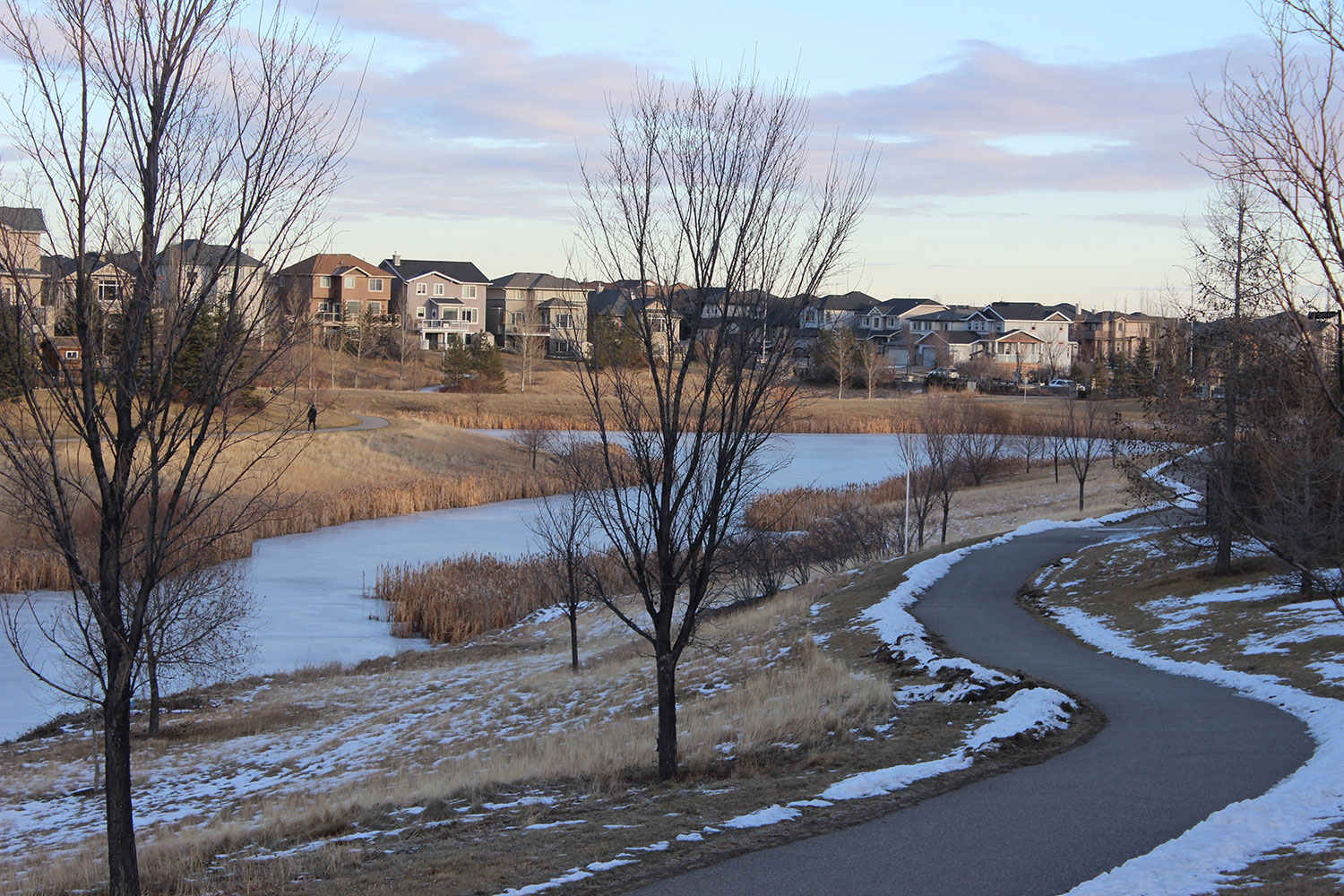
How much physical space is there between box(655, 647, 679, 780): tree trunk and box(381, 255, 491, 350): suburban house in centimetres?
9734

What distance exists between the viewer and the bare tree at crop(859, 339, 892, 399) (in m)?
95.2

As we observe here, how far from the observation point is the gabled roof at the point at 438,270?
4259 inches

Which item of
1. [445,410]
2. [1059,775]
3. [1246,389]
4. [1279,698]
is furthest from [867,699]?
[445,410]

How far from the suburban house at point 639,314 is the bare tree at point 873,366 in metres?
79.0

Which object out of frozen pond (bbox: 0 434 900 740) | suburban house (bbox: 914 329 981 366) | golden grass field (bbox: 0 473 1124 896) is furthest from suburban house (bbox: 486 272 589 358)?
golden grass field (bbox: 0 473 1124 896)

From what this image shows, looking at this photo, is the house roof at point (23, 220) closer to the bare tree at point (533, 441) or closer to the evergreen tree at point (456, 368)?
the bare tree at point (533, 441)

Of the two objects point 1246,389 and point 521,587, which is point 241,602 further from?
point 1246,389

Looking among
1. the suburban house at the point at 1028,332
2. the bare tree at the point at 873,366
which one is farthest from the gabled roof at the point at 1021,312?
the bare tree at the point at 873,366

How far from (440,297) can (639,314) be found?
335 ft

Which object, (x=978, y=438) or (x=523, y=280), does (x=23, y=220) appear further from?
(x=523, y=280)

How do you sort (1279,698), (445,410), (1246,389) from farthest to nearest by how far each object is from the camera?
(445,410)
(1246,389)
(1279,698)

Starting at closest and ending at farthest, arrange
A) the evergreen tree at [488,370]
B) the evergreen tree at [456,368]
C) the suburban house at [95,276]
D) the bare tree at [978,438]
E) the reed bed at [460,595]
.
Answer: the suburban house at [95,276], the reed bed at [460,595], the bare tree at [978,438], the evergreen tree at [488,370], the evergreen tree at [456,368]

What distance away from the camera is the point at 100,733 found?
18.7 meters

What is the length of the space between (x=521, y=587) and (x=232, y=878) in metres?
24.0
